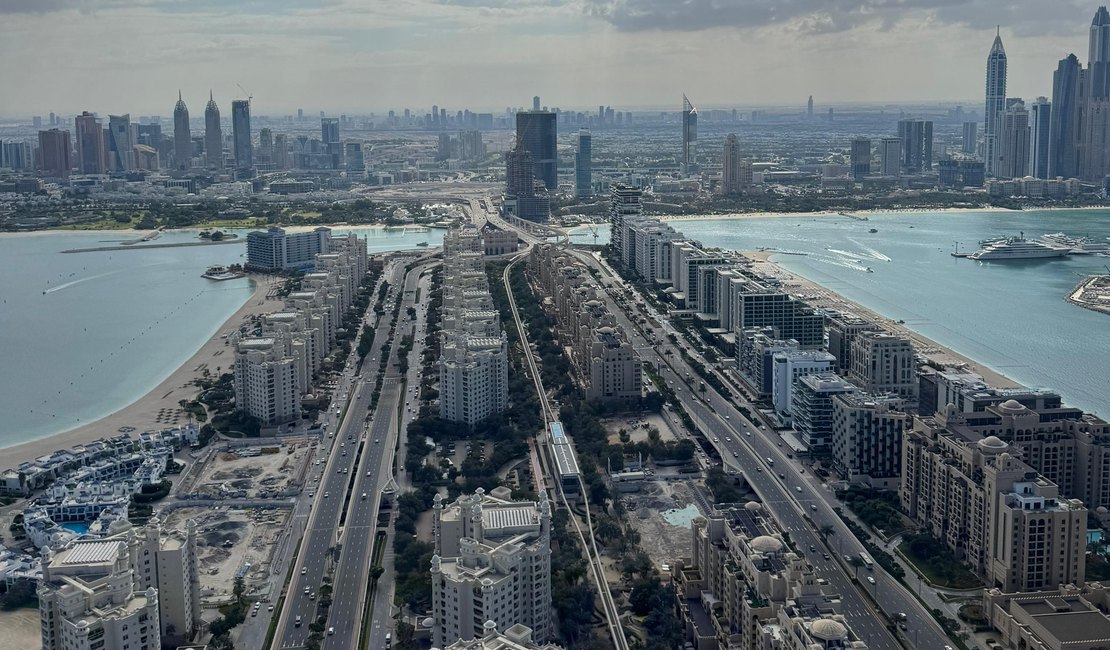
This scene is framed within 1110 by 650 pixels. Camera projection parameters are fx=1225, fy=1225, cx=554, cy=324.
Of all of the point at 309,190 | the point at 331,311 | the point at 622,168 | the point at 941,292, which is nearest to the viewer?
the point at 331,311

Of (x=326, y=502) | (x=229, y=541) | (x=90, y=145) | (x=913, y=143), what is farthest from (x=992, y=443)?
(x=90, y=145)

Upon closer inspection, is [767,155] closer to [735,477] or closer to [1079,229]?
[1079,229]

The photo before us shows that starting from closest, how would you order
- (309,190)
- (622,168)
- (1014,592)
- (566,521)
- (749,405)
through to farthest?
(1014,592) < (566,521) < (749,405) < (309,190) < (622,168)

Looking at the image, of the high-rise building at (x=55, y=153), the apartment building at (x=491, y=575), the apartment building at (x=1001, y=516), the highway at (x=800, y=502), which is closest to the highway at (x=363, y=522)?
the apartment building at (x=491, y=575)

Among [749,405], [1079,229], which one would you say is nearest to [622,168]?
[1079,229]

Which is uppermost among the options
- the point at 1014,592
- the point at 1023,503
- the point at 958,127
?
the point at 958,127

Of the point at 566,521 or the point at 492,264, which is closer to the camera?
the point at 566,521

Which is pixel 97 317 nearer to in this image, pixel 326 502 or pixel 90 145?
pixel 326 502
